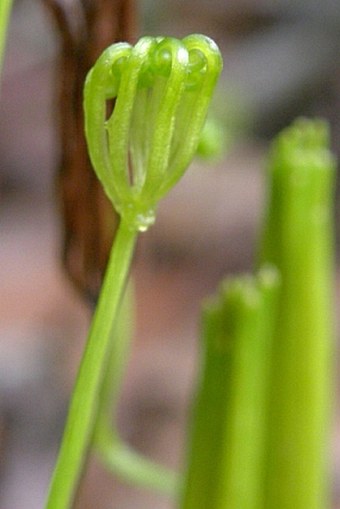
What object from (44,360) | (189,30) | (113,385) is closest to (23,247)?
(44,360)

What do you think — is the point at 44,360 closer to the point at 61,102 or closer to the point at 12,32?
the point at 12,32

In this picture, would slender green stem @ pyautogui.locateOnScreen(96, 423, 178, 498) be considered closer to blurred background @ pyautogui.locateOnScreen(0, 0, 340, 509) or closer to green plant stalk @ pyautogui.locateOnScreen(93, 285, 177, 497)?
green plant stalk @ pyautogui.locateOnScreen(93, 285, 177, 497)

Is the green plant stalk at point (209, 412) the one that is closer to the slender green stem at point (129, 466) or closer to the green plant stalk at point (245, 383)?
the green plant stalk at point (245, 383)

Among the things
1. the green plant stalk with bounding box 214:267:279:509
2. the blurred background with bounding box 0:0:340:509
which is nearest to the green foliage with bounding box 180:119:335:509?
the green plant stalk with bounding box 214:267:279:509

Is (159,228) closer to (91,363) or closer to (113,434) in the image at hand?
(113,434)

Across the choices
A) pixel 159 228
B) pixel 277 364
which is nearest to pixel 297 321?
pixel 277 364

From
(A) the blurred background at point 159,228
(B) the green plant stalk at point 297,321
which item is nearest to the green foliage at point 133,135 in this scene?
(B) the green plant stalk at point 297,321
